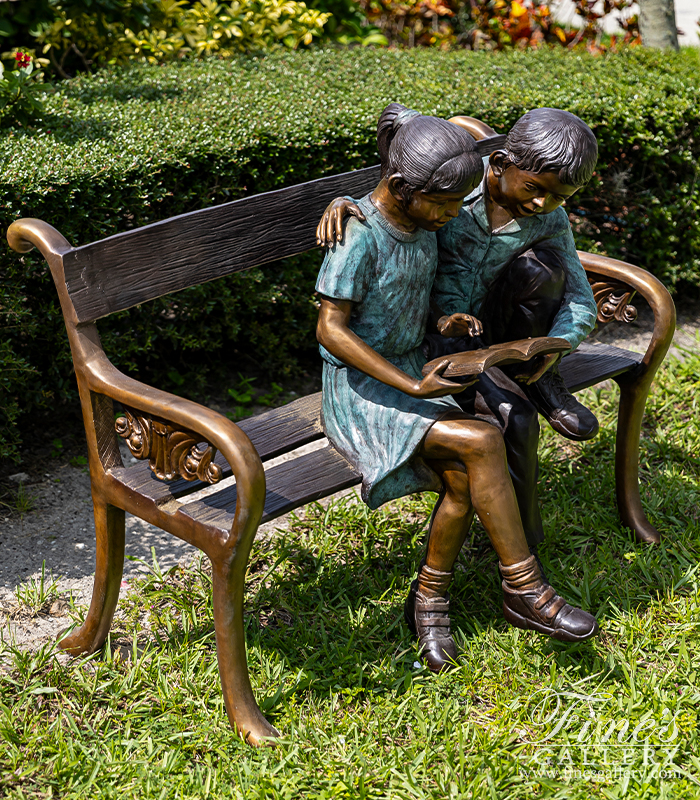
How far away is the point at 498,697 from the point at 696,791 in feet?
1.77

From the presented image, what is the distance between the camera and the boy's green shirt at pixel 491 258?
252 centimetres

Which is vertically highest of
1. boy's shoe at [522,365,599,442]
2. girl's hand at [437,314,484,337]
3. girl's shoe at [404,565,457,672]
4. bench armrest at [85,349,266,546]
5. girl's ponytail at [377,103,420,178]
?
girl's ponytail at [377,103,420,178]

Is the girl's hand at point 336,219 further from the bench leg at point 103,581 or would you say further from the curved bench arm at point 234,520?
the bench leg at point 103,581

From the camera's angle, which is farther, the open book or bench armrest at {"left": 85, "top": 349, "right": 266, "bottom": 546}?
the open book

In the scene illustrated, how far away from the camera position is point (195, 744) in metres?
2.30

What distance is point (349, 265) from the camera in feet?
7.43

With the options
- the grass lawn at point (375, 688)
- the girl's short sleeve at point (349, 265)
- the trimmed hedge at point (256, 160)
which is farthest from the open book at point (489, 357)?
the trimmed hedge at point (256, 160)

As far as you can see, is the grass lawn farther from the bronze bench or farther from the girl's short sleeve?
the girl's short sleeve

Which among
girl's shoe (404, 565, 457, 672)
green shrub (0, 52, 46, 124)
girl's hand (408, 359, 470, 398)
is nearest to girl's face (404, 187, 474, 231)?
girl's hand (408, 359, 470, 398)

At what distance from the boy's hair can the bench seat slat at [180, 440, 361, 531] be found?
931 millimetres

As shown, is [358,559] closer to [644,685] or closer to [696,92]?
[644,685]

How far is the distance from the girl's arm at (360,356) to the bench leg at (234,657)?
0.58 m

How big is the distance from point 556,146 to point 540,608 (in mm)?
1172

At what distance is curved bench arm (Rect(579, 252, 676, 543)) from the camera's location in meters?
2.96
